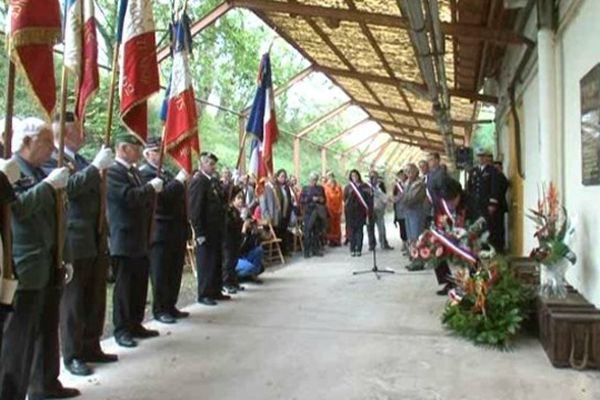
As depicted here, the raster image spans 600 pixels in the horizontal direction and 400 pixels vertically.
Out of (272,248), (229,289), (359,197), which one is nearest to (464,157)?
(359,197)

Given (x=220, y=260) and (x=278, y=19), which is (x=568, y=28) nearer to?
(x=220, y=260)

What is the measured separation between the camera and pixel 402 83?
11.5 m

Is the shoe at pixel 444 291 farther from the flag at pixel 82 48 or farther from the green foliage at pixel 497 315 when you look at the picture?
the flag at pixel 82 48

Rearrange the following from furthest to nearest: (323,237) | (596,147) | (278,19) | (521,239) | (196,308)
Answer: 1. (323,237)
2. (278,19)
3. (521,239)
4. (196,308)
5. (596,147)

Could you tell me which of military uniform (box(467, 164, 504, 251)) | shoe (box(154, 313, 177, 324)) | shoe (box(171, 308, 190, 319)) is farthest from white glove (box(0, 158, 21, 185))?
military uniform (box(467, 164, 504, 251))

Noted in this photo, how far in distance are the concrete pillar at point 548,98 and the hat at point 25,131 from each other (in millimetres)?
4012

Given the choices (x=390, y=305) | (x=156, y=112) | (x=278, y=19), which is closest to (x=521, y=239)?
(x=390, y=305)

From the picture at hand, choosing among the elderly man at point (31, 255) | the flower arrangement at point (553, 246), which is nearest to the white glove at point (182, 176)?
the elderly man at point (31, 255)

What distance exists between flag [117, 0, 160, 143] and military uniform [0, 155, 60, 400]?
1.13 meters

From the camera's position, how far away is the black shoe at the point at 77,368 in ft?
→ 13.0

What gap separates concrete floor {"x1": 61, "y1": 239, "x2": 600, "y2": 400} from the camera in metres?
3.70

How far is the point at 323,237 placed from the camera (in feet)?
38.8

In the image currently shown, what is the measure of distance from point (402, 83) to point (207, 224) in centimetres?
630

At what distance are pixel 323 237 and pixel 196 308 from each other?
19.1 ft
